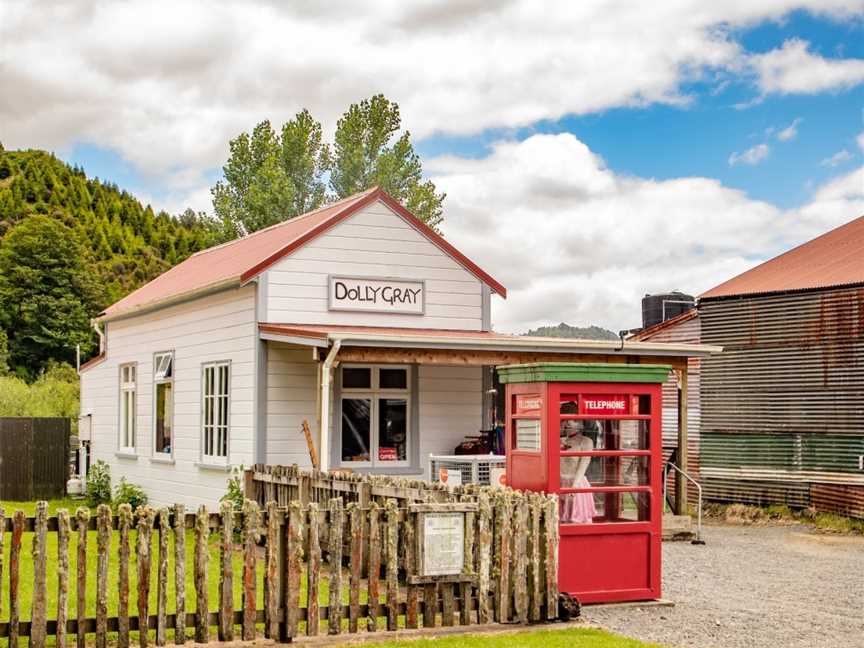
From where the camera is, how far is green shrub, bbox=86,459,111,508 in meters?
24.5

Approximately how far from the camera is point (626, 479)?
11.2 meters

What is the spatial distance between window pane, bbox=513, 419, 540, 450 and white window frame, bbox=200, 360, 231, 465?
7921 millimetres

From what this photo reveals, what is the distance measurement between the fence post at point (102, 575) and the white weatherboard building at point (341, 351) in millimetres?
6652

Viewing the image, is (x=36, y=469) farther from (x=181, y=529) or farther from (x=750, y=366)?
(x=181, y=529)

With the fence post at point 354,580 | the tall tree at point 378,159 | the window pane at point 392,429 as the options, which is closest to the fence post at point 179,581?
the fence post at point 354,580

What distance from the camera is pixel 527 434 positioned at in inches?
441

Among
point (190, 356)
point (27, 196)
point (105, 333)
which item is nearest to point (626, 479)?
point (190, 356)

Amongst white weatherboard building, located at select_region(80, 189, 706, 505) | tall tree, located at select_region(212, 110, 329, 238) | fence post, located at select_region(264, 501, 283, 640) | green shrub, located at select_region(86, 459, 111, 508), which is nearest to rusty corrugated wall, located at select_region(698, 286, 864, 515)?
white weatherboard building, located at select_region(80, 189, 706, 505)

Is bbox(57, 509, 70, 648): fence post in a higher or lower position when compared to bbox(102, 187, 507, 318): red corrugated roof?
lower

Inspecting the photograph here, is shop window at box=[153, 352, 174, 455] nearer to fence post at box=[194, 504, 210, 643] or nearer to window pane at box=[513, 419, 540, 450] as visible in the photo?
→ window pane at box=[513, 419, 540, 450]

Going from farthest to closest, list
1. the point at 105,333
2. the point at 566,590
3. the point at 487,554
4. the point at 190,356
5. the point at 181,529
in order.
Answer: the point at 105,333
the point at 190,356
the point at 566,590
the point at 487,554
the point at 181,529

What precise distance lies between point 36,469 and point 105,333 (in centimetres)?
345

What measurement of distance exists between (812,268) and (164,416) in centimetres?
1242

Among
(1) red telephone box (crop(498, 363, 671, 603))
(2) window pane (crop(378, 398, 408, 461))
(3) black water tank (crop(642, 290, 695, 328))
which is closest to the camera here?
(1) red telephone box (crop(498, 363, 671, 603))
